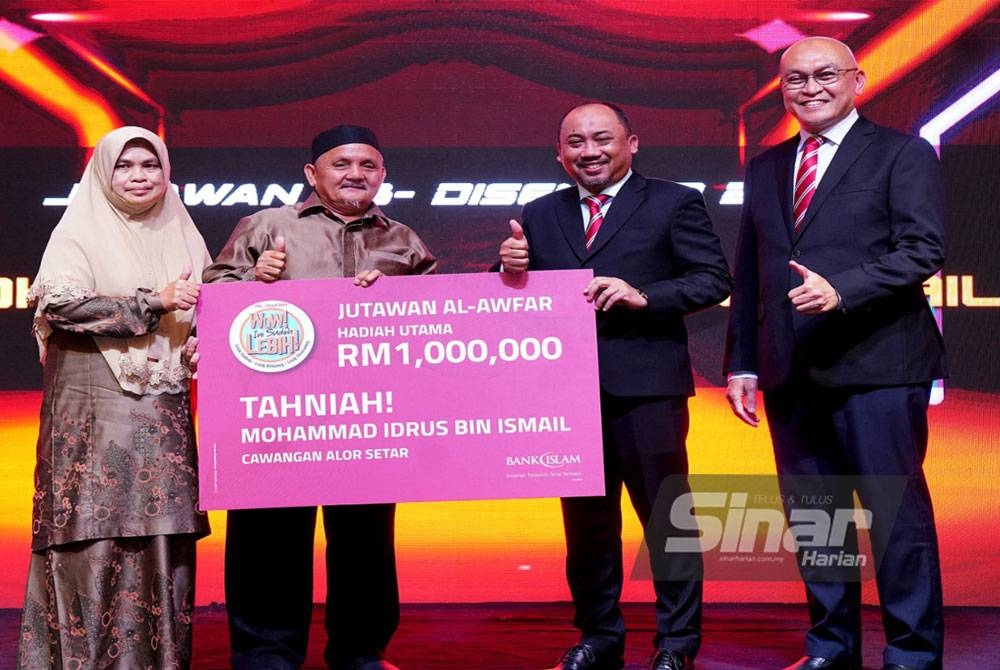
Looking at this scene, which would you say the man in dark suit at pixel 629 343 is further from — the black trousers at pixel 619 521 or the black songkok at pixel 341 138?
the black songkok at pixel 341 138

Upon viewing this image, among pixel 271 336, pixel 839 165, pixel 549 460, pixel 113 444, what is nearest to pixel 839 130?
pixel 839 165

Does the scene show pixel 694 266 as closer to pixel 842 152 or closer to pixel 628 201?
pixel 628 201

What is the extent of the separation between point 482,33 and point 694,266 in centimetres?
175

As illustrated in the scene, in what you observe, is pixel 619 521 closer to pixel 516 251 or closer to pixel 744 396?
pixel 744 396

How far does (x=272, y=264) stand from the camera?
2.68m

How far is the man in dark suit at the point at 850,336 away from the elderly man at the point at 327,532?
40.5 inches

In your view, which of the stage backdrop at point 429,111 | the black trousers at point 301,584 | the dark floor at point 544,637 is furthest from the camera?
the stage backdrop at point 429,111

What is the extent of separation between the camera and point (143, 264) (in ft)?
8.91

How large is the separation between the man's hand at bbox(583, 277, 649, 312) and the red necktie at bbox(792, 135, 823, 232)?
18.6 inches

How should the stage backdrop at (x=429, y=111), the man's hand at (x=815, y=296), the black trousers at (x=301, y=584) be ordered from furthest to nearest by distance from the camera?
the stage backdrop at (x=429, y=111)
the black trousers at (x=301, y=584)
the man's hand at (x=815, y=296)

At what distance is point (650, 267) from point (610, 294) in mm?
243

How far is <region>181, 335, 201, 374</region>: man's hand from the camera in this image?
2.64 m

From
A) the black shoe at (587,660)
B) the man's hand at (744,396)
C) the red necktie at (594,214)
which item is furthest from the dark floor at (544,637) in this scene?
the red necktie at (594,214)

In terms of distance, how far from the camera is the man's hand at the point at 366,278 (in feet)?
8.67
